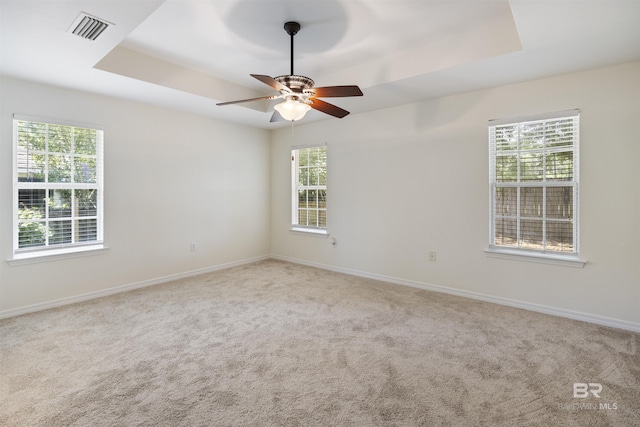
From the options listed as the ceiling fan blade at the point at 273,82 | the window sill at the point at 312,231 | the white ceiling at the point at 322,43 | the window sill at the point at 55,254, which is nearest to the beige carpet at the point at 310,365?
the window sill at the point at 55,254

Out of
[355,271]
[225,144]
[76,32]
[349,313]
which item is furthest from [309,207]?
[76,32]

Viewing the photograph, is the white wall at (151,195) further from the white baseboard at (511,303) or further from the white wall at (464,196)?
the white baseboard at (511,303)

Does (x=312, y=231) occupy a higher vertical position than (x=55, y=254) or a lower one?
higher

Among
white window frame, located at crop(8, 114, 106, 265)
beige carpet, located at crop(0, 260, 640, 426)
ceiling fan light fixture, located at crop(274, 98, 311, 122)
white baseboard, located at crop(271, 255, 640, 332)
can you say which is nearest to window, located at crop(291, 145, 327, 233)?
white baseboard, located at crop(271, 255, 640, 332)

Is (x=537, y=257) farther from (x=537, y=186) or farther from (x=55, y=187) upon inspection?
(x=55, y=187)

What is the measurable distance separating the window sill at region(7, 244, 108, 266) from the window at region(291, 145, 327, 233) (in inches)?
114

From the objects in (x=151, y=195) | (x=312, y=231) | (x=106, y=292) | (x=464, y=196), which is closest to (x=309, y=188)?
(x=312, y=231)

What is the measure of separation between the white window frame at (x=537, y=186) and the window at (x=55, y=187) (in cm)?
470

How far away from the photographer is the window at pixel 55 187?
330 cm

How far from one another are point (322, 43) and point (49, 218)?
11.5ft

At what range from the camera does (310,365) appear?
229 centimetres

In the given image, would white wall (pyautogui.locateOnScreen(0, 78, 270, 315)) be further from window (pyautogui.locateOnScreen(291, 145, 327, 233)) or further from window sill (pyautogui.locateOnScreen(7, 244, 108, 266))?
window (pyautogui.locateOnScreen(291, 145, 327, 233))

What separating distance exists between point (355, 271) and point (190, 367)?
2938 mm

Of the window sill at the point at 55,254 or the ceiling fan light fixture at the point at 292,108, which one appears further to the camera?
the window sill at the point at 55,254
